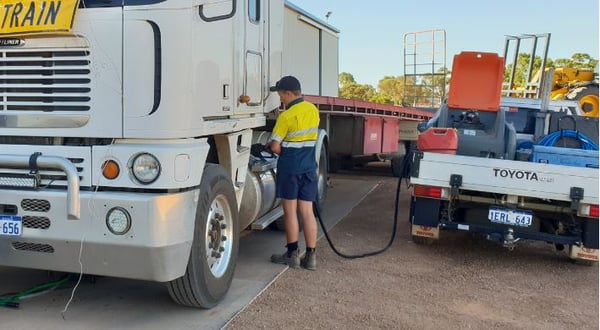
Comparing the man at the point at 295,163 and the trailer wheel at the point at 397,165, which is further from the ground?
the man at the point at 295,163

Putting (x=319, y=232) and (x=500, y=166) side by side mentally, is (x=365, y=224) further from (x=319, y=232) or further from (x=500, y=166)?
(x=500, y=166)

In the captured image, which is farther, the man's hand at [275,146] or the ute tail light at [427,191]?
the ute tail light at [427,191]

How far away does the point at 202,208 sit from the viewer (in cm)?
405

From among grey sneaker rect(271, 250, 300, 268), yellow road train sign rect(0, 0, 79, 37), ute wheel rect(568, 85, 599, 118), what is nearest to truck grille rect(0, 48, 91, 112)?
yellow road train sign rect(0, 0, 79, 37)

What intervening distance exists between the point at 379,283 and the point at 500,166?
1.73m

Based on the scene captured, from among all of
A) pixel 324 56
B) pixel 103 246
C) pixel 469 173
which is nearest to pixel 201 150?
pixel 103 246

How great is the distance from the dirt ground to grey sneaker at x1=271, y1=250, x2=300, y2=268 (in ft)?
0.37

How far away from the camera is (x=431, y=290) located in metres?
5.07

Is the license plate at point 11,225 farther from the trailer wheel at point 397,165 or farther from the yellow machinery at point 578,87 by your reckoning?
the yellow machinery at point 578,87

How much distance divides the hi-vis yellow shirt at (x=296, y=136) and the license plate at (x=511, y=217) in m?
1.93

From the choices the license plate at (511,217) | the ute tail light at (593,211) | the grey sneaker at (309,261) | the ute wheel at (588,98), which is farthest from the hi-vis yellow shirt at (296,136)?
the ute wheel at (588,98)

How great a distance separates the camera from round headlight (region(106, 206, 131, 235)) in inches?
140

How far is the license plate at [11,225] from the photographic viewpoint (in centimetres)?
371

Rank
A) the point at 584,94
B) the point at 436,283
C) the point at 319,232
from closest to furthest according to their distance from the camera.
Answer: the point at 436,283 → the point at 319,232 → the point at 584,94
